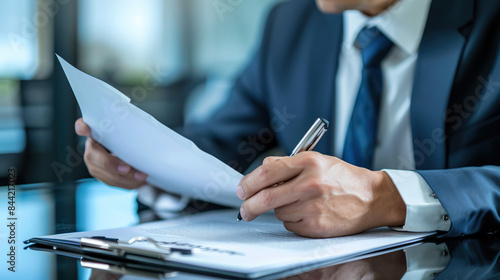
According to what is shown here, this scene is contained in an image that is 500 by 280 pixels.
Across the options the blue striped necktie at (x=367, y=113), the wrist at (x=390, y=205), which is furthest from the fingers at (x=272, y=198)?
the blue striped necktie at (x=367, y=113)

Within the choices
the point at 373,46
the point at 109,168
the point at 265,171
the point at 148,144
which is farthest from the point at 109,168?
the point at 373,46

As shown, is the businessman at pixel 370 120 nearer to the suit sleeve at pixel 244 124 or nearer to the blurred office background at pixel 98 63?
the suit sleeve at pixel 244 124

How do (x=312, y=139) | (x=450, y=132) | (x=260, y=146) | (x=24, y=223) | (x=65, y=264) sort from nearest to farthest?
(x=65, y=264) → (x=312, y=139) → (x=24, y=223) → (x=450, y=132) → (x=260, y=146)

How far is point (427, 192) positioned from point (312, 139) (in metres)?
0.17

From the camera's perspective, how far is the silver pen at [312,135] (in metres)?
0.64

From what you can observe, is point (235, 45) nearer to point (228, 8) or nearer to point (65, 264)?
point (228, 8)

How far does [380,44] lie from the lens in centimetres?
104

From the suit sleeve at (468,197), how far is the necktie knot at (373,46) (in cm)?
37

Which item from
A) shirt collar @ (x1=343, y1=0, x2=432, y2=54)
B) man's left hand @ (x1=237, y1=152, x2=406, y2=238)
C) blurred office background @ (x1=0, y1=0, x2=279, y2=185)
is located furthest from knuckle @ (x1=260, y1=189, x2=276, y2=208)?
blurred office background @ (x1=0, y1=0, x2=279, y2=185)

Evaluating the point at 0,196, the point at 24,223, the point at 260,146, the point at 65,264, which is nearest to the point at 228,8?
the point at 260,146

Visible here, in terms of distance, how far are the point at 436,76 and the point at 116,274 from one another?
2.32ft

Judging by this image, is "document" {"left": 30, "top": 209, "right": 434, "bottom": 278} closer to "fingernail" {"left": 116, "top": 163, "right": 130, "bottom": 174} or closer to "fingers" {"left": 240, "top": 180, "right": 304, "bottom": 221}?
"fingers" {"left": 240, "top": 180, "right": 304, "bottom": 221}

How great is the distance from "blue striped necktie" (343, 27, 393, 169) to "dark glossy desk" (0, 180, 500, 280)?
35 cm

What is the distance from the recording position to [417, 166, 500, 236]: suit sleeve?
651 millimetres
